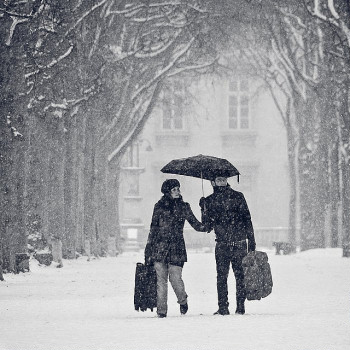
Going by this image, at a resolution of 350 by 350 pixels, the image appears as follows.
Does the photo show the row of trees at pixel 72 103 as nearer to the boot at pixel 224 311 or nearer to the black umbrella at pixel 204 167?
the black umbrella at pixel 204 167

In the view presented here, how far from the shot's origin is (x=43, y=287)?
1858cm

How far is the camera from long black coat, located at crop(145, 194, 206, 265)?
12641 millimetres

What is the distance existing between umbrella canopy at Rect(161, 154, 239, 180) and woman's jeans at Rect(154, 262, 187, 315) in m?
1.06

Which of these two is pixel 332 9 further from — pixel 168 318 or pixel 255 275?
pixel 168 318

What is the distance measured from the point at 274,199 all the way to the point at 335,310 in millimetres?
47999

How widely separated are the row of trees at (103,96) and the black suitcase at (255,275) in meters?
8.64

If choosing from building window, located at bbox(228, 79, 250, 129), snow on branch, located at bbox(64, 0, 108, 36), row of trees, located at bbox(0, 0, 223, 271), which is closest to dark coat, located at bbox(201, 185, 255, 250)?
row of trees, located at bbox(0, 0, 223, 271)

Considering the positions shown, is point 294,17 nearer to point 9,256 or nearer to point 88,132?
point 88,132

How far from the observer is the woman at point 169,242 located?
12.6 meters

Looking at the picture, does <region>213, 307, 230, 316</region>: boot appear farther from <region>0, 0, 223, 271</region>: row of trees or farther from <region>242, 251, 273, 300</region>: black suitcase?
<region>0, 0, 223, 271</region>: row of trees

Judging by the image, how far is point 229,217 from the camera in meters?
12.6

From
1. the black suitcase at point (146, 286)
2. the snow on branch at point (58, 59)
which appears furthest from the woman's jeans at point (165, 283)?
the snow on branch at point (58, 59)

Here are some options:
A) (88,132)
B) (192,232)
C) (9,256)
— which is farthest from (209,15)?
(192,232)

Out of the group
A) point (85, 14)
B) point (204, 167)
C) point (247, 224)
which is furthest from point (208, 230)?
point (85, 14)
